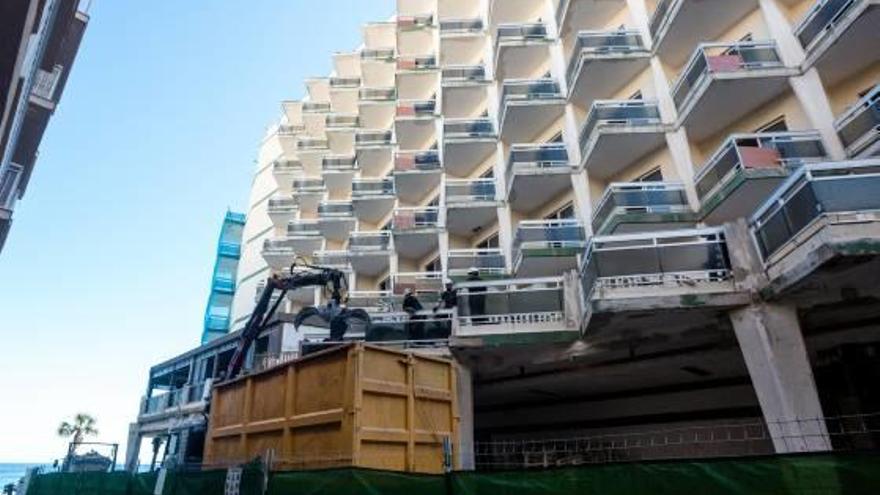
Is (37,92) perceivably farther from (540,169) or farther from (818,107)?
(818,107)

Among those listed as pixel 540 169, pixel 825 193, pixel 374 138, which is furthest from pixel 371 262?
pixel 825 193

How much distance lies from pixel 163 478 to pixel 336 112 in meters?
35.8

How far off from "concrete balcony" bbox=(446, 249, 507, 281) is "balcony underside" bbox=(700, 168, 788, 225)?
8.41 m

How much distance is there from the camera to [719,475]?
4.18 meters

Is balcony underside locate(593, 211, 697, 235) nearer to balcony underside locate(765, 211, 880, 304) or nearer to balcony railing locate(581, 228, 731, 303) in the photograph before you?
balcony railing locate(581, 228, 731, 303)

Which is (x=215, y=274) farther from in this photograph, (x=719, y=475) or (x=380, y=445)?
(x=719, y=475)

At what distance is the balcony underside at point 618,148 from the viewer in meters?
17.8

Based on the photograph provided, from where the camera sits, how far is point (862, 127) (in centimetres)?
1202

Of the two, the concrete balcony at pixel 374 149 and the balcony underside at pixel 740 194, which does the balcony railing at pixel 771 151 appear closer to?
the balcony underside at pixel 740 194

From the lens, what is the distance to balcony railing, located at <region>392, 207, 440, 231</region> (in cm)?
2664

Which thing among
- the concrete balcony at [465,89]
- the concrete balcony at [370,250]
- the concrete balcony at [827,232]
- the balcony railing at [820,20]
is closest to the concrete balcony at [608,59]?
the balcony railing at [820,20]

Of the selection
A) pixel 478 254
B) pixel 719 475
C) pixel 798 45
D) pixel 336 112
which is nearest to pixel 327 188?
pixel 336 112

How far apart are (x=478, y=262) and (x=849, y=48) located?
13.8 metres

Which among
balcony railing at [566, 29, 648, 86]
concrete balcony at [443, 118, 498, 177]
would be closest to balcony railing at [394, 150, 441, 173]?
concrete balcony at [443, 118, 498, 177]
